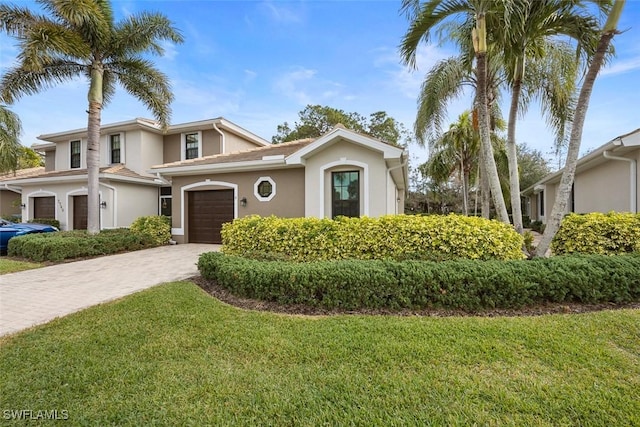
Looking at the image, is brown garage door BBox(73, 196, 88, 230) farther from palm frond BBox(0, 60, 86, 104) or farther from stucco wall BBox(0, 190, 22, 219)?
stucco wall BBox(0, 190, 22, 219)

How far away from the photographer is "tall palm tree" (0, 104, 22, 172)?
1409cm

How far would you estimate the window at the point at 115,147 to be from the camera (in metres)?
16.6

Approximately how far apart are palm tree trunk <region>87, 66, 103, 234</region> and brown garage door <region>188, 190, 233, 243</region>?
348 centimetres

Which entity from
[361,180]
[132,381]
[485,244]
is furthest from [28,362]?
[361,180]

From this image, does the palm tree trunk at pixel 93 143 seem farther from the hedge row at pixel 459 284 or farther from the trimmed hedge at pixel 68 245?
the hedge row at pixel 459 284

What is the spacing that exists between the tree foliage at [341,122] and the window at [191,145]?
14837 millimetres

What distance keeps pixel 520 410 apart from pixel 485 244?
13.3ft

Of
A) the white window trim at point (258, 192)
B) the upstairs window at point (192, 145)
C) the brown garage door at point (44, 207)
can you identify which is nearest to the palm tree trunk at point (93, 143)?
the upstairs window at point (192, 145)

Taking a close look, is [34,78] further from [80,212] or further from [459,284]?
[459,284]

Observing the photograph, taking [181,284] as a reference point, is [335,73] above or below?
above

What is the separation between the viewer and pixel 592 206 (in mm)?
12797

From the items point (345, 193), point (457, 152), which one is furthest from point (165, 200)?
point (457, 152)

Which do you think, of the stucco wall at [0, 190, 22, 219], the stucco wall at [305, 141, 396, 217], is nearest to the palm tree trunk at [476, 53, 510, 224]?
the stucco wall at [305, 141, 396, 217]

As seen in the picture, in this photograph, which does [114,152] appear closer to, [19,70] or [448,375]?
[19,70]
